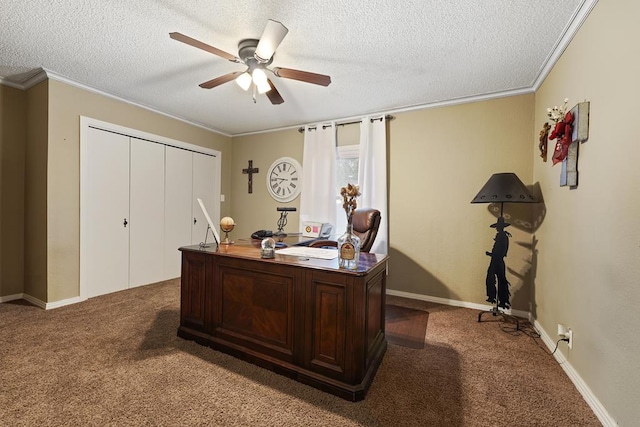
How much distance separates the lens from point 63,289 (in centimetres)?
289

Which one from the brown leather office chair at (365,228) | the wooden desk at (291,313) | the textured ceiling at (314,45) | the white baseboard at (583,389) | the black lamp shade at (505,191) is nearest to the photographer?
the white baseboard at (583,389)

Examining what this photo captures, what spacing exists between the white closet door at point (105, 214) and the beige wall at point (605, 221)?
441cm

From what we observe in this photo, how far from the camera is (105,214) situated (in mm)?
3271

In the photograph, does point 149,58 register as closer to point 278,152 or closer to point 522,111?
point 278,152

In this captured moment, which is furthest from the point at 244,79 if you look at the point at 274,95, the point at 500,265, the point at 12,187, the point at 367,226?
the point at 12,187

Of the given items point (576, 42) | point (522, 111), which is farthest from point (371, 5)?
point (522, 111)

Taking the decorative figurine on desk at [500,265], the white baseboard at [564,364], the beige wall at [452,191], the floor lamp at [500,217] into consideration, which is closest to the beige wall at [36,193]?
the beige wall at [452,191]

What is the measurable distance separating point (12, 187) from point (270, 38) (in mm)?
3359

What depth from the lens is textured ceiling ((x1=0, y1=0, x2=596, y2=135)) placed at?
1797mm

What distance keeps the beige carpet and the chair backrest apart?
958mm

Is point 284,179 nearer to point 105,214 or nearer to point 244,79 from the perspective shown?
point 244,79

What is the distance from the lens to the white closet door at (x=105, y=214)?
10.2ft

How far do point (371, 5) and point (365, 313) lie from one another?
191 centimetres

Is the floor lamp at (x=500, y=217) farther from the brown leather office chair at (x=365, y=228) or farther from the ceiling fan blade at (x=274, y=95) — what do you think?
the ceiling fan blade at (x=274, y=95)
